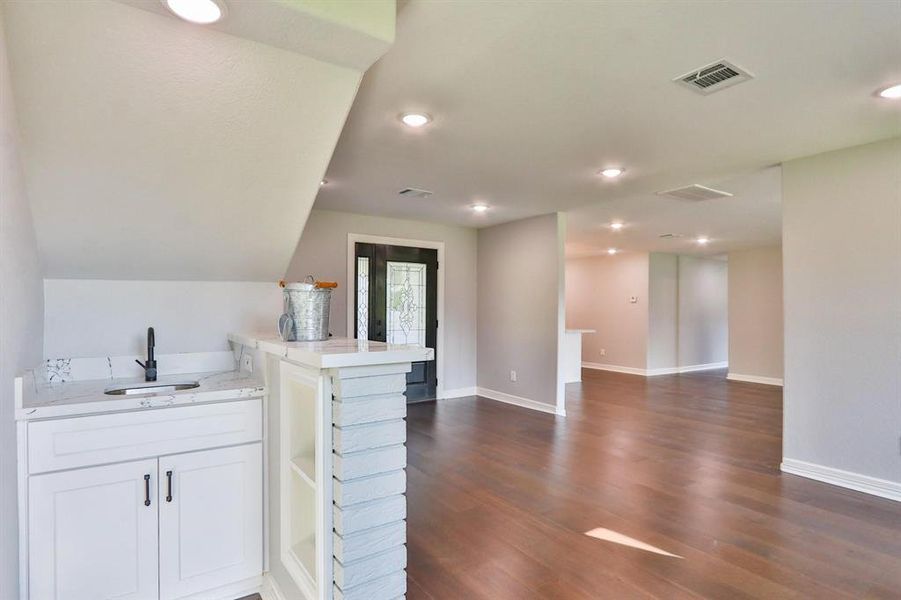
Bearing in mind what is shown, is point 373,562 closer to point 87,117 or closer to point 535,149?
point 87,117

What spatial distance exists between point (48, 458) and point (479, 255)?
5.45 m

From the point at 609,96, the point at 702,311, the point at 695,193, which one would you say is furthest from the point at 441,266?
the point at 702,311

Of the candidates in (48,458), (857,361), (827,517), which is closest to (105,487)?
(48,458)

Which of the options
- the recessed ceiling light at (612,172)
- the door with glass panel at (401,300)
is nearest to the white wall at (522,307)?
the door with glass panel at (401,300)

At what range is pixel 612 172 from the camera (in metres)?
3.82

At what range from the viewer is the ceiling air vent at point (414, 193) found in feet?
14.9

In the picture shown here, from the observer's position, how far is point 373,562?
1.55m

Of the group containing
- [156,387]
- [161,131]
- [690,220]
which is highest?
[690,220]

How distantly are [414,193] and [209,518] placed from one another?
3.37 m

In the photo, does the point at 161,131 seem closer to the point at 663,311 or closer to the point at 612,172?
the point at 612,172

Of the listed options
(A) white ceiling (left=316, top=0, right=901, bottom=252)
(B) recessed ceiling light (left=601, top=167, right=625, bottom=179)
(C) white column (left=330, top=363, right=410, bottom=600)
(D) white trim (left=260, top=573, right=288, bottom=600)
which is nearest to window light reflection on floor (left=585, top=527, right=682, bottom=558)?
(C) white column (left=330, top=363, right=410, bottom=600)

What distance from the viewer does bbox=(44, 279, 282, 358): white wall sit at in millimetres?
2328

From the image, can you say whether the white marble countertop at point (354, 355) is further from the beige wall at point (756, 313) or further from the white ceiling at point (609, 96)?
the beige wall at point (756, 313)

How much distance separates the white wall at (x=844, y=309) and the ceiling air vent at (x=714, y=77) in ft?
5.54
